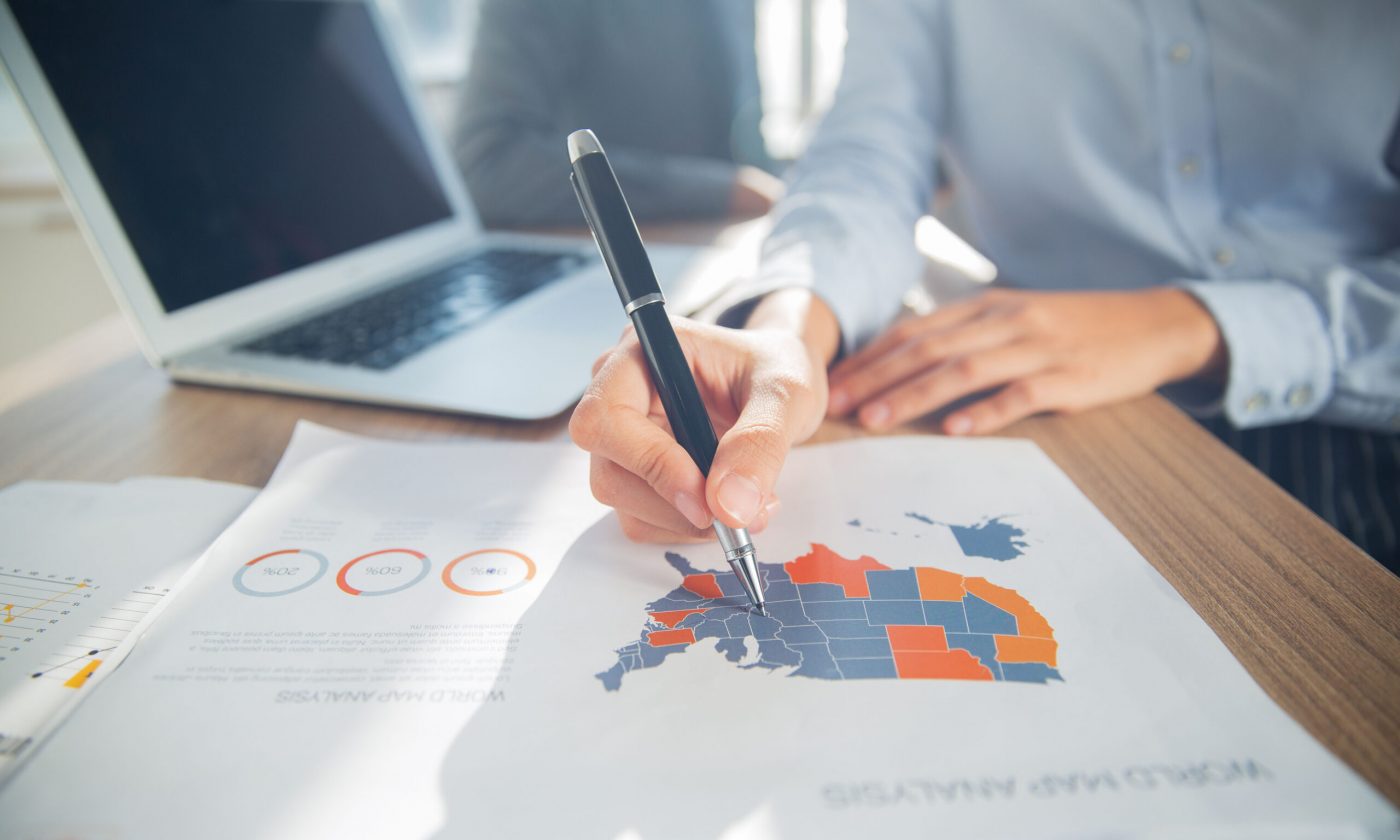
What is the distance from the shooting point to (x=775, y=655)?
318mm

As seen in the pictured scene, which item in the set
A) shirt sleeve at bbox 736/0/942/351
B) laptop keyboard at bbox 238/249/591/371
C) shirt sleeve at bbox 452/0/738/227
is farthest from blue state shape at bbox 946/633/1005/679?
shirt sleeve at bbox 452/0/738/227

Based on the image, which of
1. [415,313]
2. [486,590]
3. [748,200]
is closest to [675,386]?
[486,590]

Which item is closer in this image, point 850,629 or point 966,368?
point 850,629

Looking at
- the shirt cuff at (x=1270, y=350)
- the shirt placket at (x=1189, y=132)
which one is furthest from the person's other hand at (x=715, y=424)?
the shirt placket at (x=1189, y=132)

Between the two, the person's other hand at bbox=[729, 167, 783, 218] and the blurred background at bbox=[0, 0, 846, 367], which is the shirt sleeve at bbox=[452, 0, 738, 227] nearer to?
the person's other hand at bbox=[729, 167, 783, 218]

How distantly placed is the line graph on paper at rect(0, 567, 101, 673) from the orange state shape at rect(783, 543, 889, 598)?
13.2 inches

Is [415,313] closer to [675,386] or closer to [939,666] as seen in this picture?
Result: [675,386]

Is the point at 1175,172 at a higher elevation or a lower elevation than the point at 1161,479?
higher

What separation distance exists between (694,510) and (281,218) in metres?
0.54

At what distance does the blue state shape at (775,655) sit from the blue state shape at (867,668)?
0.06 feet

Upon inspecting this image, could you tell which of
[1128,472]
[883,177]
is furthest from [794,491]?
[883,177]

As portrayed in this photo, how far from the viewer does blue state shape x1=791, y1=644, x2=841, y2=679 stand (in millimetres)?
306

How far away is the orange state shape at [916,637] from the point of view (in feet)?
1.05

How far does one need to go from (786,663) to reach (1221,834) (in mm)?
152
